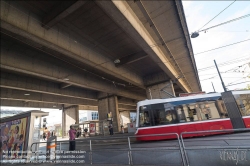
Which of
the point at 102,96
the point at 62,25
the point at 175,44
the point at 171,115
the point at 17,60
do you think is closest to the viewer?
the point at 62,25

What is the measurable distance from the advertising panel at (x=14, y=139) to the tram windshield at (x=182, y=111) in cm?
770

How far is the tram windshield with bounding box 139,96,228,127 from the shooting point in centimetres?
1090

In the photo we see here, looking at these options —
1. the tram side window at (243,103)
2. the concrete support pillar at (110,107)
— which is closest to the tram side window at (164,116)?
the tram side window at (243,103)

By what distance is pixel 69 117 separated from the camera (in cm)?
3828

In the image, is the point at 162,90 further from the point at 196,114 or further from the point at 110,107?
the point at 110,107

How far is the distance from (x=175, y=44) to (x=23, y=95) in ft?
75.1

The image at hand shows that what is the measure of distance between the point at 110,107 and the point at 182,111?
60.6ft

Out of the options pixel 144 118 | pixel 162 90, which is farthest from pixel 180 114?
pixel 162 90

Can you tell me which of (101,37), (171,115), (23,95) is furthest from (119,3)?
(23,95)

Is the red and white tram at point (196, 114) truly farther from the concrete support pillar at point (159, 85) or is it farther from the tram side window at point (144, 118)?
the concrete support pillar at point (159, 85)

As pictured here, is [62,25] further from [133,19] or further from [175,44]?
[175,44]

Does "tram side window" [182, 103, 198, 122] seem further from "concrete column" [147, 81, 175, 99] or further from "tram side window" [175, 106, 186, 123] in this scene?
"concrete column" [147, 81, 175, 99]

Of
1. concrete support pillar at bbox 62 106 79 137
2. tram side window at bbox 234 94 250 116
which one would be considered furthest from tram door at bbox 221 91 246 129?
concrete support pillar at bbox 62 106 79 137

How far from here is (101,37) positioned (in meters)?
11.9
